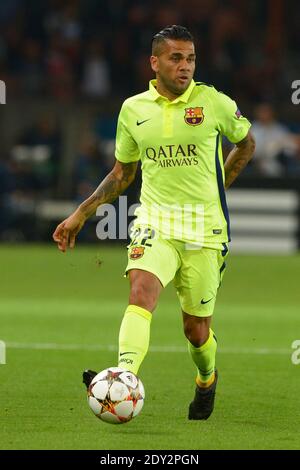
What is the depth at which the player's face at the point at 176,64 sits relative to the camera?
7633mm

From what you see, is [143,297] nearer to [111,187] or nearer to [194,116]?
[111,187]

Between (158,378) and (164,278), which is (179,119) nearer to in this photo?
(164,278)

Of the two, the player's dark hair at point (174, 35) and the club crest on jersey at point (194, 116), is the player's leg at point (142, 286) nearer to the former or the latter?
the club crest on jersey at point (194, 116)

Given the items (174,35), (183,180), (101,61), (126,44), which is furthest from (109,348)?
(126,44)

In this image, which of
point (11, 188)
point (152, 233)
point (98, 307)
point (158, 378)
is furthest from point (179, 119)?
point (11, 188)

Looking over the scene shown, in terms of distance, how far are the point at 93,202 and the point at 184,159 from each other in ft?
2.15

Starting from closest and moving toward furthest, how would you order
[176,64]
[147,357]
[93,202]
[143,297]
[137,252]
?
[143,297] < [137,252] < [176,64] < [93,202] < [147,357]

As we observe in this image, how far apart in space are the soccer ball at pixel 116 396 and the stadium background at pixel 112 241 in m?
0.12

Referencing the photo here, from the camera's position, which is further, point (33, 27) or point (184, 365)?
point (33, 27)

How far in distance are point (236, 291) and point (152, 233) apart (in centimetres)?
938

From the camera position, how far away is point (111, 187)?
8.02m

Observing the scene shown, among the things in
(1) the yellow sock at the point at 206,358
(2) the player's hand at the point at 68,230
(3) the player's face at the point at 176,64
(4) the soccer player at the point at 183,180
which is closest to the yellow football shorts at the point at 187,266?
(4) the soccer player at the point at 183,180

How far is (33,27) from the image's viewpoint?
26266 millimetres

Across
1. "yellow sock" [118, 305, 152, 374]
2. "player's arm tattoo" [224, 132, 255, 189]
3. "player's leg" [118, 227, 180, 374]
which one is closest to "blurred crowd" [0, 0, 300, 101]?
"player's arm tattoo" [224, 132, 255, 189]
